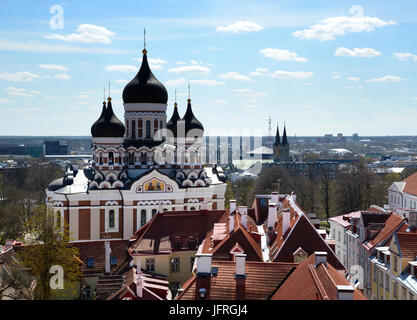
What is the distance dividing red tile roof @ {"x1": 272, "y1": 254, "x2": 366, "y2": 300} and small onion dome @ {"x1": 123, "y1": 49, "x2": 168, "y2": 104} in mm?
29204

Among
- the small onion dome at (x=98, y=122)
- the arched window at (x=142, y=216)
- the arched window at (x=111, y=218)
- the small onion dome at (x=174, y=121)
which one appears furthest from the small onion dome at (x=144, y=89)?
the arched window at (x=111, y=218)

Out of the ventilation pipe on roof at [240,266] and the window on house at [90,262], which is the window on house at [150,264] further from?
the ventilation pipe on roof at [240,266]

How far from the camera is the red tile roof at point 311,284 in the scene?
12.5m

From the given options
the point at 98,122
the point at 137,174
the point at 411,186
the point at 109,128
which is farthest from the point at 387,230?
the point at 98,122

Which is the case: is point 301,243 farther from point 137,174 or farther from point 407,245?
point 137,174

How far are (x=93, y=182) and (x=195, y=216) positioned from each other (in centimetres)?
1051

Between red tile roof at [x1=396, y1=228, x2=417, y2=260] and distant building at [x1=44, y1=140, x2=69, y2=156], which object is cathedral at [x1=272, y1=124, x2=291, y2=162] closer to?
distant building at [x1=44, y1=140, x2=69, y2=156]

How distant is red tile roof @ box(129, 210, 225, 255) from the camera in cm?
2897

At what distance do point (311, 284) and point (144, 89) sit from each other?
104 feet

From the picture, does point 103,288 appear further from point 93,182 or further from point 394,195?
point 394,195

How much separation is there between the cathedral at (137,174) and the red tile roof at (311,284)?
2080cm

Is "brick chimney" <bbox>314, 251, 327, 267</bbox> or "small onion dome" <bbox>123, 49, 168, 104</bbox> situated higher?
"small onion dome" <bbox>123, 49, 168, 104</bbox>

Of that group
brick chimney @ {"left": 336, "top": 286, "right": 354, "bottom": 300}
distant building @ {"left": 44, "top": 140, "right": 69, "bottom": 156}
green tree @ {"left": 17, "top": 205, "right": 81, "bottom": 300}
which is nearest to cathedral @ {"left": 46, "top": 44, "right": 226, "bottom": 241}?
green tree @ {"left": 17, "top": 205, "right": 81, "bottom": 300}

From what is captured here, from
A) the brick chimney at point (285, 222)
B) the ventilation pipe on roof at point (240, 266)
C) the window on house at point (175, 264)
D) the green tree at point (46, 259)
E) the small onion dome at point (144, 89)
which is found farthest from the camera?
the small onion dome at point (144, 89)
